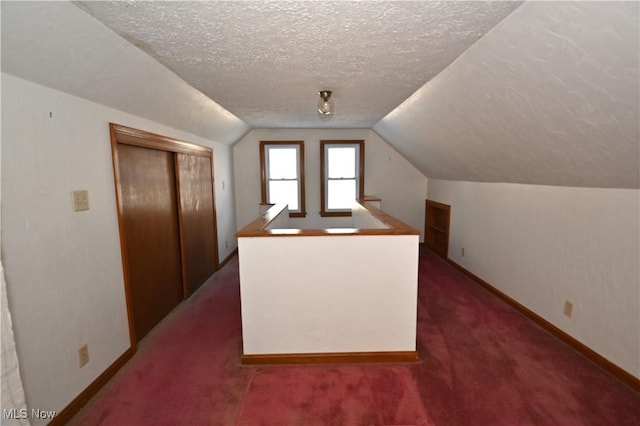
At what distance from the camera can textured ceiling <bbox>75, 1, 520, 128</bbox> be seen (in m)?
1.36

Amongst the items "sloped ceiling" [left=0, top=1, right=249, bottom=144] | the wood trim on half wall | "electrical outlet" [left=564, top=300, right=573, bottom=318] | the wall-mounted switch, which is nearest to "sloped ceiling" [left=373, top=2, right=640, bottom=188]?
"electrical outlet" [left=564, top=300, right=573, bottom=318]

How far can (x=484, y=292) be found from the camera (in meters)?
3.40

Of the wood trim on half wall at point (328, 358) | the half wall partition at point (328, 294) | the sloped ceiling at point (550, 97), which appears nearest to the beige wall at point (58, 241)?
the half wall partition at point (328, 294)

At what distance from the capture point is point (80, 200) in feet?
5.84

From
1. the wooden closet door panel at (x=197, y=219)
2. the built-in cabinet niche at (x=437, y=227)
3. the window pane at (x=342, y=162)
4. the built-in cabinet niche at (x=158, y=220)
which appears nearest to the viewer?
the built-in cabinet niche at (x=158, y=220)

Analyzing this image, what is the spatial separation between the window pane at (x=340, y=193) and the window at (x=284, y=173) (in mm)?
543

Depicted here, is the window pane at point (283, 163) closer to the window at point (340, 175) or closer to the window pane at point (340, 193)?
the window at point (340, 175)

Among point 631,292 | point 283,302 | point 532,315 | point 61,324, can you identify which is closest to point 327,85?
point 283,302

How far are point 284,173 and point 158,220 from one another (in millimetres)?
2790

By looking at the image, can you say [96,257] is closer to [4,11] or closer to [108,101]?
[108,101]

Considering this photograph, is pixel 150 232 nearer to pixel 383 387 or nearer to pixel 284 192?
pixel 383 387

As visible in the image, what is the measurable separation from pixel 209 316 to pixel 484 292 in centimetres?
317

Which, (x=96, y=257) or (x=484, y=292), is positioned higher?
(x=96, y=257)

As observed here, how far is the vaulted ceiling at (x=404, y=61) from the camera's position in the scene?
1282 mm
